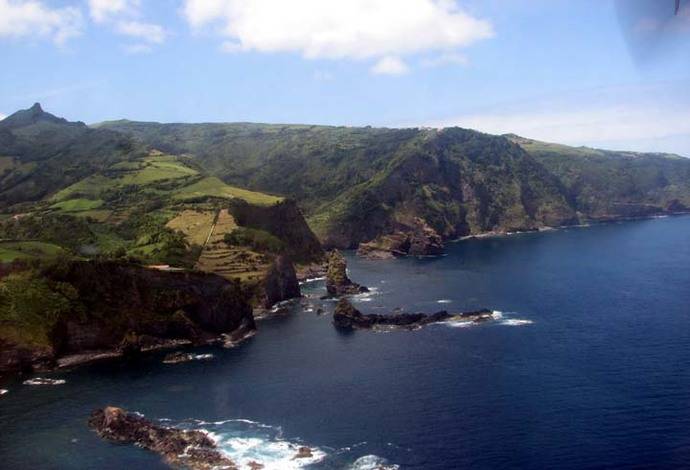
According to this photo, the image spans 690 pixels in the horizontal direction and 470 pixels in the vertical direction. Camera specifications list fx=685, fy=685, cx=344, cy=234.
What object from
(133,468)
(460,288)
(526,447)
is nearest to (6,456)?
(133,468)

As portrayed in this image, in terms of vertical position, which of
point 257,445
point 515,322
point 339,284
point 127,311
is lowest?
point 257,445

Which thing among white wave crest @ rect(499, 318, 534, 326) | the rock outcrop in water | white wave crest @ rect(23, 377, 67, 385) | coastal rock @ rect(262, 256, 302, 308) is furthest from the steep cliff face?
white wave crest @ rect(499, 318, 534, 326)

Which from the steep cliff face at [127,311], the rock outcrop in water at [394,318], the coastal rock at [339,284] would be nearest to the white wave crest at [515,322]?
the rock outcrop in water at [394,318]

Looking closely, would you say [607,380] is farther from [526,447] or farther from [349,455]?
[349,455]

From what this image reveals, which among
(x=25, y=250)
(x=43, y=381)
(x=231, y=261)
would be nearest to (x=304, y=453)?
(x=43, y=381)

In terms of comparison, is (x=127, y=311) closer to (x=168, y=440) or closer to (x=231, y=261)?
(x=231, y=261)

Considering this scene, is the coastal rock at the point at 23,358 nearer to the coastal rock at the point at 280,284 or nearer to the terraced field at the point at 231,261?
the terraced field at the point at 231,261

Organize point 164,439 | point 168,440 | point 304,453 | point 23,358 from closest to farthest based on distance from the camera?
point 304,453 → point 168,440 → point 164,439 → point 23,358

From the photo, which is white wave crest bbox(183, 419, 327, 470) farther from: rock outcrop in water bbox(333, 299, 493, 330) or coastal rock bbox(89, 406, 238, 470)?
rock outcrop in water bbox(333, 299, 493, 330)
